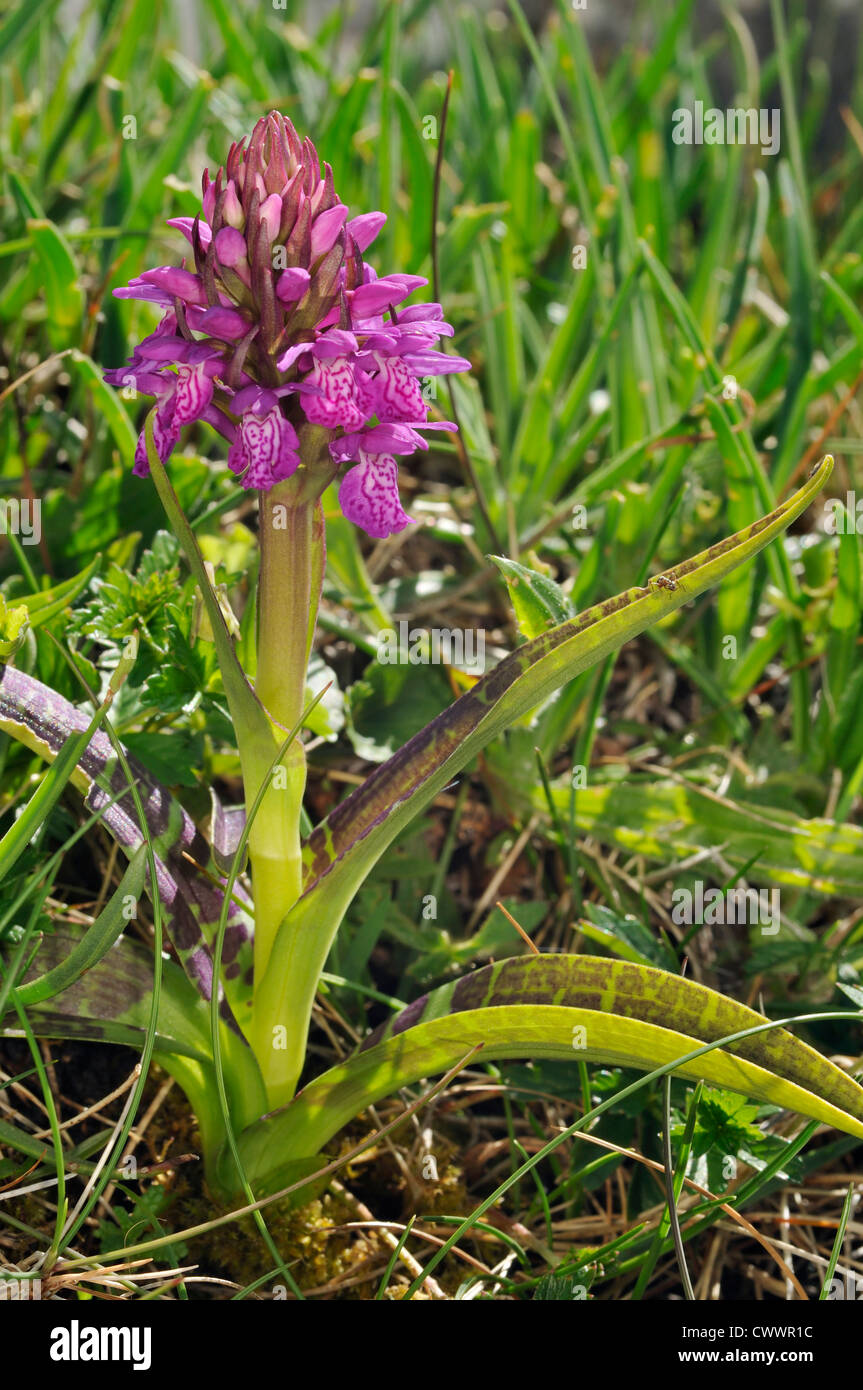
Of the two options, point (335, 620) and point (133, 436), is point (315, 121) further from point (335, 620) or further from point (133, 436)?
point (335, 620)

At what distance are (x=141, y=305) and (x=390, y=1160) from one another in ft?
5.13

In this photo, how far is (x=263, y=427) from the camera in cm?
111

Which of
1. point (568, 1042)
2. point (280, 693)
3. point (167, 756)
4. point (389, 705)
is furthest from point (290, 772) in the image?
point (389, 705)

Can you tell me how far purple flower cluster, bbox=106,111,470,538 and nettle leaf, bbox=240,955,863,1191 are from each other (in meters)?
0.58

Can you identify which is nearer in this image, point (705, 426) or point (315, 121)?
point (705, 426)

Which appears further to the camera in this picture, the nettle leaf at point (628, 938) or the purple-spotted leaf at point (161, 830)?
the nettle leaf at point (628, 938)

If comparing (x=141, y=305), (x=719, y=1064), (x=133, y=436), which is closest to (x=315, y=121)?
(x=141, y=305)

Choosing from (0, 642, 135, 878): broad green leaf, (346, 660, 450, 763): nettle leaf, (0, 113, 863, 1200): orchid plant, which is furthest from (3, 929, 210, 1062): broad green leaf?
(346, 660, 450, 763): nettle leaf

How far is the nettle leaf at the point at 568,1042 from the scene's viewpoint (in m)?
1.23

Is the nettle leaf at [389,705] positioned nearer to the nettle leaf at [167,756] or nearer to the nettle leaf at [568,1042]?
the nettle leaf at [167,756]

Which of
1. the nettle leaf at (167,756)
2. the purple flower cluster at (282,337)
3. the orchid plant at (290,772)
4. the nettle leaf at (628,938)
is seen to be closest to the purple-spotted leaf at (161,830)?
the orchid plant at (290,772)

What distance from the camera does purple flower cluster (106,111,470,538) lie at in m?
1.11

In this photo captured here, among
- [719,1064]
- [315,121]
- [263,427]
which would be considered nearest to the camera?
[263,427]

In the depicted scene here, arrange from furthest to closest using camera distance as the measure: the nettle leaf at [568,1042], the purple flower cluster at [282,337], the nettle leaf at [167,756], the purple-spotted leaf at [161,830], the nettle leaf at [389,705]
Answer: the nettle leaf at [389,705] < the nettle leaf at [167,756] < the purple-spotted leaf at [161,830] < the nettle leaf at [568,1042] < the purple flower cluster at [282,337]
